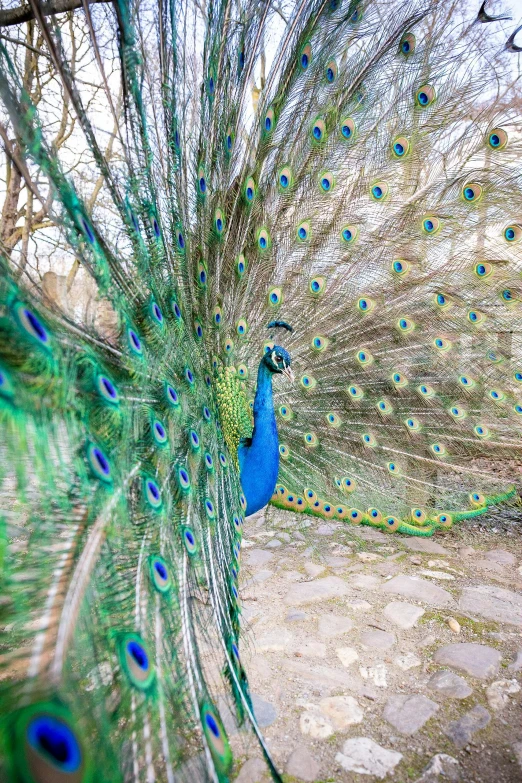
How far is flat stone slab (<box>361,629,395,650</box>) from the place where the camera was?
2.02 metres

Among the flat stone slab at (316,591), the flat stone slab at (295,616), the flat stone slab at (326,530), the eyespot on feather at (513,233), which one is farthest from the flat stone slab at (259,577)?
the eyespot on feather at (513,233)

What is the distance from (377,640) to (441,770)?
0.68 metres

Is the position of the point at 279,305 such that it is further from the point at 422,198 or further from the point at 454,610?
the point at 454,610

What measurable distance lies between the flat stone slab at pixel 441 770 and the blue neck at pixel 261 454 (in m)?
1.14

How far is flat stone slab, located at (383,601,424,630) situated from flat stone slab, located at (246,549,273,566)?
2.57 ft

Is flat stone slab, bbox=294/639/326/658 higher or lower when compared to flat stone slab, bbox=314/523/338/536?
lower

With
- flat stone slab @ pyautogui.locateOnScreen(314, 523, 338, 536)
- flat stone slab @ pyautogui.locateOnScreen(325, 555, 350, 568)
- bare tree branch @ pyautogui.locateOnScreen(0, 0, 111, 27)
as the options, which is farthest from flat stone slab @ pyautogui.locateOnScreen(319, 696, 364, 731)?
bare tree branch @ pyautogui.locateOnScreen(0, 0, 111, 27)

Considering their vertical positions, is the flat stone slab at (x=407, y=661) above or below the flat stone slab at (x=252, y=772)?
below

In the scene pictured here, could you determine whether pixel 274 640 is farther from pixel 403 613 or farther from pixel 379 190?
pixel 379 190

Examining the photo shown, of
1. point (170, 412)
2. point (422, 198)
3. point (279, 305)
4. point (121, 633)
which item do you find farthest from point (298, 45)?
point (121, 633)

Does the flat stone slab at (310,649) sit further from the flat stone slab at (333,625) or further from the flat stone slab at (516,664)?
the flat stone slab at (516,664)

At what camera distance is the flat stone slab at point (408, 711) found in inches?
61.6

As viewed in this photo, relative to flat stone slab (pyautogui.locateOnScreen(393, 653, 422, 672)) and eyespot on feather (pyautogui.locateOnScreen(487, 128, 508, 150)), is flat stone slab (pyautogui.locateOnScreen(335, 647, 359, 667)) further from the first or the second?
eyespot on feather (pyautogui.locateOnScreen(487, 128, 508, 150))

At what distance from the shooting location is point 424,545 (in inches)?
119
